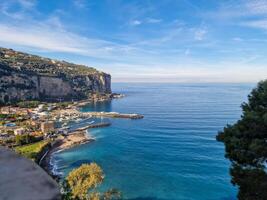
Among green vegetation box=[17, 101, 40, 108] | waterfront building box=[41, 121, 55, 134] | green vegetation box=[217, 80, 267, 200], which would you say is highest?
green vegetation box=[217, 80, 267, 200]

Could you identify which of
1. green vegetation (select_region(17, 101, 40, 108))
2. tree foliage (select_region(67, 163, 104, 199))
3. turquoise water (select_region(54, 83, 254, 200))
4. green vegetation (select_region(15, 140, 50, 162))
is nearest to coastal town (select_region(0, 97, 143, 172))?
green vegetation (select_region(15, 140, 50, 162))

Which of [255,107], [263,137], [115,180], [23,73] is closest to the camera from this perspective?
[263,137]

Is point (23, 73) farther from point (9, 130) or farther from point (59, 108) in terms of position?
point (9, 130)

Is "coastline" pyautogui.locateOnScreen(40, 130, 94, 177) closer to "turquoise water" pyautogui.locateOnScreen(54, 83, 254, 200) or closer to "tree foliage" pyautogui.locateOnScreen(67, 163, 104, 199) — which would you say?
"turquoise water" pyautogui.locateOnScreen(54, 83, 254, 200)

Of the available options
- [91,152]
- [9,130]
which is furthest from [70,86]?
[91,152]

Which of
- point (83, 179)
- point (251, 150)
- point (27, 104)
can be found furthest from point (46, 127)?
point (251, 150)

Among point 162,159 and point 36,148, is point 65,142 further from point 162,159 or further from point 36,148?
point 162,159
